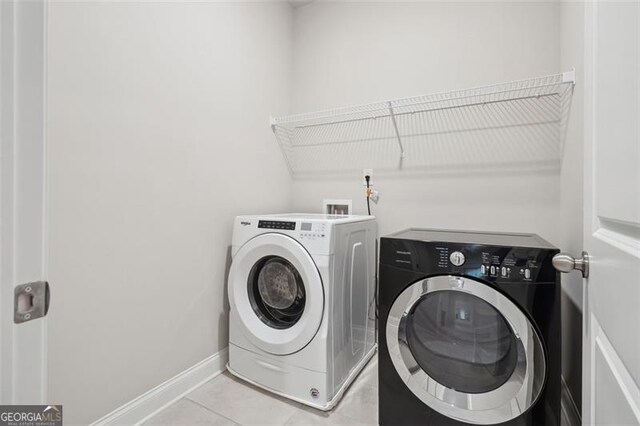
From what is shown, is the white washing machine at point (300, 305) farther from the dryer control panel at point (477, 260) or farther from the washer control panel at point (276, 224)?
the dryer control panel at point (477, 260)

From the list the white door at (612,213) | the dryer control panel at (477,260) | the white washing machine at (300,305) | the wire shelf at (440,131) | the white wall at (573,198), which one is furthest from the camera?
the wire shelf at (440,131)

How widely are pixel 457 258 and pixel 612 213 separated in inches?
25.1

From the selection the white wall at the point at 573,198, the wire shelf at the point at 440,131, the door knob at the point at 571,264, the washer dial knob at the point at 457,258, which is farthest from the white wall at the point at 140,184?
the white wall at the point at 573,198

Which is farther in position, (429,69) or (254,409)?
(429,69)

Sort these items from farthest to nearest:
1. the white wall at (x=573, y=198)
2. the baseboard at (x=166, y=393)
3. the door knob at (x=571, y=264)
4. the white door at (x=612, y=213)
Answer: the baseboard at (x=166, y=393)
the white wall at (x=573, y=198)
the door knob at (x=571, y=264)
the white door at (x=612, y=213)

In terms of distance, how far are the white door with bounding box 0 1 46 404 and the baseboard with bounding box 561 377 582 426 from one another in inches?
69.6

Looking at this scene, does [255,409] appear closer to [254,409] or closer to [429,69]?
[254,409]

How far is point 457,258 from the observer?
1116mm

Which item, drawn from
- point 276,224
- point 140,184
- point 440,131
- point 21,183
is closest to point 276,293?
point 276,224

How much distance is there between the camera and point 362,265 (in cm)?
174

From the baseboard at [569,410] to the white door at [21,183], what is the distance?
1.77 m

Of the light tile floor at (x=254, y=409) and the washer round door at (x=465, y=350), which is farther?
the light tile floor at (x=254, y=409)

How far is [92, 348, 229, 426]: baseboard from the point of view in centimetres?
127

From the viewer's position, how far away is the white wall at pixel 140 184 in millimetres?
1103
